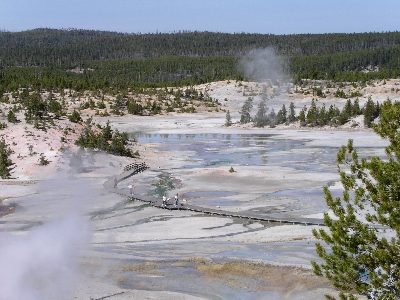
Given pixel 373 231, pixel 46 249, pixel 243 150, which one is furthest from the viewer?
pixel 243 150

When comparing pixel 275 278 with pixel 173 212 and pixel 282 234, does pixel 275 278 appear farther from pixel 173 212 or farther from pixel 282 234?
pixel 173 212

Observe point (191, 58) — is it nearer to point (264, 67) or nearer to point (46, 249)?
point (264, 67)

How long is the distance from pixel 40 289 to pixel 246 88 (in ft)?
236

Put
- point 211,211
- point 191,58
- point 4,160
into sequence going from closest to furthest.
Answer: point 211,211
point 4,160
point 191,58

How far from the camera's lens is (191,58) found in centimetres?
13550

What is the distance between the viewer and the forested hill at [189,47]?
140875mm

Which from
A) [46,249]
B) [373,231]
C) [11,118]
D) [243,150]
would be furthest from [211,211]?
[11,118]

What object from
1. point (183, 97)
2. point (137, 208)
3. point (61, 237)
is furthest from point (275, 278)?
point (183, 97)

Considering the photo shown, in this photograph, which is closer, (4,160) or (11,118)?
(4,160)

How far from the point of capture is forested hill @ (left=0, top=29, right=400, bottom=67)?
141 meters

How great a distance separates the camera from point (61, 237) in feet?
64.2

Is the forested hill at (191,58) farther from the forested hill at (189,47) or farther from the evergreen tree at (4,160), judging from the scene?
the evergreen tree at (4,160)

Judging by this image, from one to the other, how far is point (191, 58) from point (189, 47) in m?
26.0

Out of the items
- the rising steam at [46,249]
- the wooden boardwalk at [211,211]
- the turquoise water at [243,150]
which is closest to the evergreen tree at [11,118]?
the turquoise water at [243,150]
